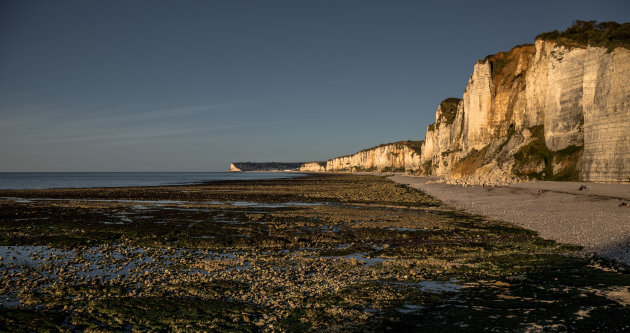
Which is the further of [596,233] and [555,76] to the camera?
[555,76]

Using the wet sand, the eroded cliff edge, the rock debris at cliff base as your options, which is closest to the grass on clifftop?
the eroded cliff edge

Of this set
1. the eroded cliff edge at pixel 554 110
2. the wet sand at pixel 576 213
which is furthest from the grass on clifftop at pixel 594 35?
the wet sand at pixel 576 213

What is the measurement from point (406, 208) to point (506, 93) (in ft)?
148

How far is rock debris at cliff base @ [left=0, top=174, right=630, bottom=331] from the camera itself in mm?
6953

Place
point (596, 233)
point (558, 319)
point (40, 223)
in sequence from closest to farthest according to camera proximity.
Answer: point (558, 319) → point (596, 233) → point (40, 223)

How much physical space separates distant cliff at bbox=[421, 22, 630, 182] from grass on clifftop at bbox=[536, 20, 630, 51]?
323 millimetres

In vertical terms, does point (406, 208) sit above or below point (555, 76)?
below

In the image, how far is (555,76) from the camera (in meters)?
44.0

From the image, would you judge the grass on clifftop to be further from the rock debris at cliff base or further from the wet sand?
the rock debris at cliff base

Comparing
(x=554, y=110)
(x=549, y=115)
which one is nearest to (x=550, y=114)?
(x=549, y=115)

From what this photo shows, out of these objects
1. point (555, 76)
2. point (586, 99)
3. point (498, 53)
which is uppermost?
point (498, 53)

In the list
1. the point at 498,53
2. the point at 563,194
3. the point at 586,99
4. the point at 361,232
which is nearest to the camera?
the point at 361,232

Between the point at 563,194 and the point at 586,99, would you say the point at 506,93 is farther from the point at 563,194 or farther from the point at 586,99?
the point at 563,194

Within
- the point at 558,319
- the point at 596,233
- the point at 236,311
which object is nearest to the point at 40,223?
the point at 236,311
